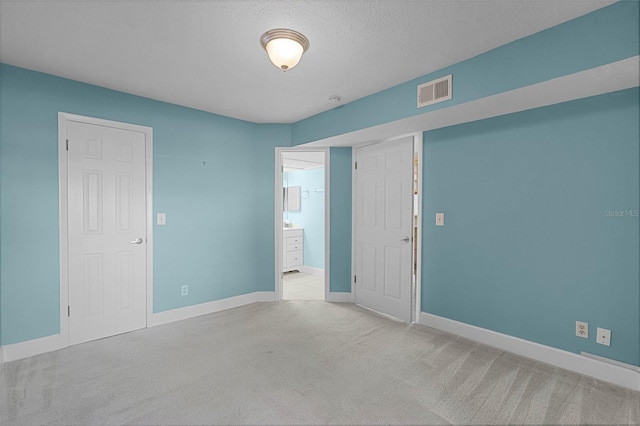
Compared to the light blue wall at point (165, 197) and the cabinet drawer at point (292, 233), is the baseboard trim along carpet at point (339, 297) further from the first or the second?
the cabinet drawer at point (292, 233)

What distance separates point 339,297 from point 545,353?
240 centimetres

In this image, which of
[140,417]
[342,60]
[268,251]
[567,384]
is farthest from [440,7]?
[268,251]

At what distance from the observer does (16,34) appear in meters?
2.20

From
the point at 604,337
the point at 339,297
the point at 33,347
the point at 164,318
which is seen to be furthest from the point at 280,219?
Result: the point at 604,337

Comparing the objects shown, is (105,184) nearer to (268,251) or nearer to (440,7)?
(268,251)

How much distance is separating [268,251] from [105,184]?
2.09m

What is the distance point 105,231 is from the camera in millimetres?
3219

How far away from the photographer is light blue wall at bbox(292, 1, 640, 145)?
6.07 ft

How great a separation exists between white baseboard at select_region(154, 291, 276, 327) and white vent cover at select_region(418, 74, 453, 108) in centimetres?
→ 314

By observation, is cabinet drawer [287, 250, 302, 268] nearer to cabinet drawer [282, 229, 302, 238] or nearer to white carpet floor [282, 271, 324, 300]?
white carpet floor [282, 271, 324, 300]

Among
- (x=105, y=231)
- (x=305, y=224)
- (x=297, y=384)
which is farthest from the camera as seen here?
(x=305, y=224)

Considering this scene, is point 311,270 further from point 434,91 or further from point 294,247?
point 434,91

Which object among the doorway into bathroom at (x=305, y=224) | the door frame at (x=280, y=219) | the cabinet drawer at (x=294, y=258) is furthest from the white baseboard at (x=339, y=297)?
the cabinet drawer at (x=294, y=258)

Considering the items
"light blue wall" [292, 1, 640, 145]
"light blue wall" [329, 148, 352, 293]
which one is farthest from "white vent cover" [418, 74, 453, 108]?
"light blue wall" [329, 148, 352, 293]
